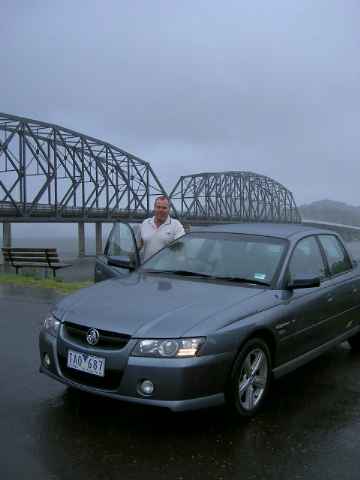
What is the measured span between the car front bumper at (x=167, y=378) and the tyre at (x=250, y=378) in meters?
0.11

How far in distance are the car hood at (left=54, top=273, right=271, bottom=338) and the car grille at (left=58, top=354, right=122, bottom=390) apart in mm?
313

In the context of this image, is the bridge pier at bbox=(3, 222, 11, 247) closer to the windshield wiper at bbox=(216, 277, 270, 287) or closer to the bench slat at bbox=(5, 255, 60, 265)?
the bench slat at bbox=(5, 255, 60, 265)

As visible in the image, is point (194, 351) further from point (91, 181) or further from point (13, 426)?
point (91, 181)

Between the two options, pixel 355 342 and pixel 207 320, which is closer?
pixel 207 320

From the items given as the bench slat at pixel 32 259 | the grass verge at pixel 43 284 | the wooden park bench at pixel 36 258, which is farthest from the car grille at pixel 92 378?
the bench slat at pixel 32 259

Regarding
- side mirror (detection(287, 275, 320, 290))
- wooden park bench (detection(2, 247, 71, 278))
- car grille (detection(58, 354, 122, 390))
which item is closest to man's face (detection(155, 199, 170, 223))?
side mirror (detection(287, 275, 320, 290))

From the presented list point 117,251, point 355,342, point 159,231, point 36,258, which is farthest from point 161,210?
point 36,258

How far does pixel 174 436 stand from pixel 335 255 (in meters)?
3.14

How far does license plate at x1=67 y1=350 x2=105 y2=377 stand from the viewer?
3.75 meters

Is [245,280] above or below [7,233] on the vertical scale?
above

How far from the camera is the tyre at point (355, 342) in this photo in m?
6.34

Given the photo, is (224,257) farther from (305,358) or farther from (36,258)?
(36,258)

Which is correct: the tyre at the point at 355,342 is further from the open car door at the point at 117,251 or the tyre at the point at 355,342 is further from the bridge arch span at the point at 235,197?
the bridge arch span at the point at 235,197

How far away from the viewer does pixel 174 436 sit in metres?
3.75
